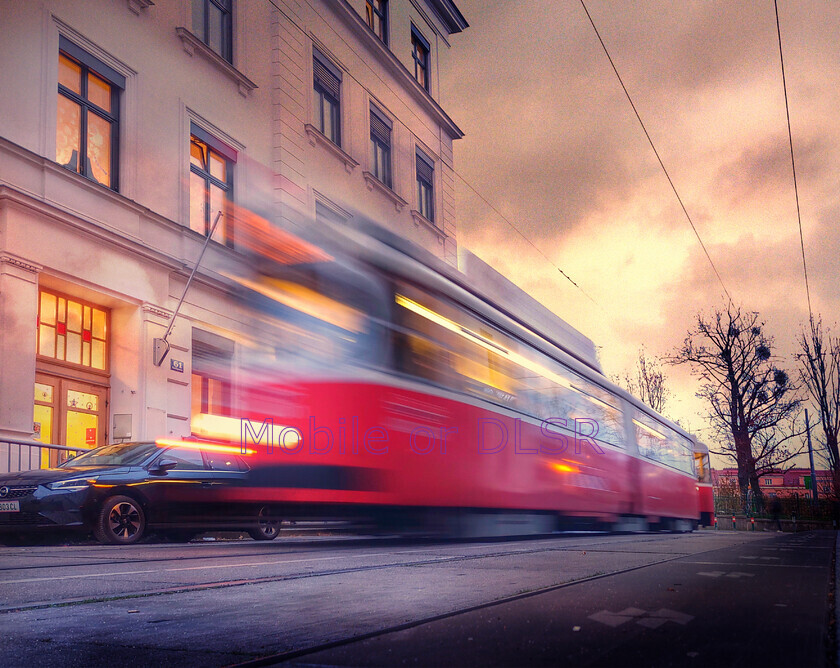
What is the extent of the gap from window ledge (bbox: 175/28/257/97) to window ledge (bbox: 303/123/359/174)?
1.81 metres

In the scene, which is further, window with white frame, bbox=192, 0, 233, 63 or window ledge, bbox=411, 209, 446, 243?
window ledge, bbox=411, 209, 446, 243

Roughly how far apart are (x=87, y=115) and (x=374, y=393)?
9814mm

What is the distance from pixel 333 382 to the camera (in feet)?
26.3

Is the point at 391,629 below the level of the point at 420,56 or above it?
below

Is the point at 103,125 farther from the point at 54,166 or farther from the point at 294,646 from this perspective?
the point at 294,646

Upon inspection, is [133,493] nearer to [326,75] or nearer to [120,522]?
[120,522]

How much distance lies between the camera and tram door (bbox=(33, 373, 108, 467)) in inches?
538

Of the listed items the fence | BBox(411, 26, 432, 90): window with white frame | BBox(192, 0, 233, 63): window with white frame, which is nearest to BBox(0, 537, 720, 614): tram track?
BBox(192, 0, 233, 63): window with white frame

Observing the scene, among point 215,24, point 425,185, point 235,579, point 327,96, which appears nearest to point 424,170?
point 425,185

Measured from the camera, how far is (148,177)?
15.9 metres

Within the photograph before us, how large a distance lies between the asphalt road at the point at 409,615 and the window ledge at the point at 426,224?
19.3m

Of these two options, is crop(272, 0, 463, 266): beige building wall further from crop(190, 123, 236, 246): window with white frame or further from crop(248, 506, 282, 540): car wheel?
crop(248, 506, 282, 540): car wheel

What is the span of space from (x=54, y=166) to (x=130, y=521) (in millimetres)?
6479

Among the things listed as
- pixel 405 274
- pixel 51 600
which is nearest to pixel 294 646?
pixel 51 600
